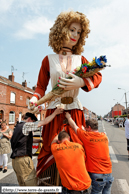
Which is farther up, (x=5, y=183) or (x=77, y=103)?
(x=77, y=103)

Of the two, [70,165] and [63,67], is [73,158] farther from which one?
[63,67]

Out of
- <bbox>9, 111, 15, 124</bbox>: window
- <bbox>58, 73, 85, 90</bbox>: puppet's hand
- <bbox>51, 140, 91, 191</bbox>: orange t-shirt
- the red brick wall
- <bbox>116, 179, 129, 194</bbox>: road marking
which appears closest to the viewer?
<bbox>58, 73, 85, 90</bbox>: puppet's hand

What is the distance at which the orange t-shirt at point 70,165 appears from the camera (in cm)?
201

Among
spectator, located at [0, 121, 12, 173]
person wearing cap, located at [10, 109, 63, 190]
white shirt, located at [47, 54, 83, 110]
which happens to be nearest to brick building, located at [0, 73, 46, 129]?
spectator, located at [0, 121, 12, 173]

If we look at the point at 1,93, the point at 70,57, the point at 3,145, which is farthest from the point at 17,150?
the point at 1,93

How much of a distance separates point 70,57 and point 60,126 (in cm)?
100

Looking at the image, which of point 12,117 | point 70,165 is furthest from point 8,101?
point 70,165

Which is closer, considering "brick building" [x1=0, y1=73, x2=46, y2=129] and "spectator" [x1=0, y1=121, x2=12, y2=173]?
"spectator" [x1=0, y1=121, x2=12, y2=173]

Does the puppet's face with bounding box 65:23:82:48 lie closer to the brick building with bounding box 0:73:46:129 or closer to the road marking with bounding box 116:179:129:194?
the road marking with bounding box 116:179:129:194

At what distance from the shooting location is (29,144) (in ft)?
8.62

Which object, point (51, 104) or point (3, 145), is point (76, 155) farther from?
point (3, 145)

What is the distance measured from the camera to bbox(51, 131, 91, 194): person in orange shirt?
202 cm

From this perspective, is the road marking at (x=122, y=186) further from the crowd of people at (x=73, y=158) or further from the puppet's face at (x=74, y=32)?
the puppet's face at (x=74, y=32)

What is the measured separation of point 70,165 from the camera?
207cm
